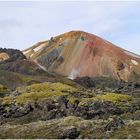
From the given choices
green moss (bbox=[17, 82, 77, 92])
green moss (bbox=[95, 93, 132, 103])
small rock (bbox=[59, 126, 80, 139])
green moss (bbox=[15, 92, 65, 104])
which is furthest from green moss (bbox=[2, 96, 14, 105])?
small rock (bbox=[59, 126, 80, 139])

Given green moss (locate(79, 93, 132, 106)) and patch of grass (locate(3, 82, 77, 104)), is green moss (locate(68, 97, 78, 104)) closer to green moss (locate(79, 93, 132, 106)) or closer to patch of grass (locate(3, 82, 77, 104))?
green moss (locate(79, 93, 132, 106))

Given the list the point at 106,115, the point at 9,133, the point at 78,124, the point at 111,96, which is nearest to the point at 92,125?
the point at 78,124

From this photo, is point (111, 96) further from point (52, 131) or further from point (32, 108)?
point (52, 131)

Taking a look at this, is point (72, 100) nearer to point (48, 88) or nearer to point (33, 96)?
point (33, 96)

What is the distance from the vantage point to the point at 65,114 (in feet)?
445

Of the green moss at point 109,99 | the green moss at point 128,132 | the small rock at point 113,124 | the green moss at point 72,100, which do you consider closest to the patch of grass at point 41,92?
the green moss at point 72,100

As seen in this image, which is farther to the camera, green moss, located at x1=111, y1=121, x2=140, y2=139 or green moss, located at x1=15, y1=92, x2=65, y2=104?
green moss, located at x1=15, y1=92, x2=65, y2=104

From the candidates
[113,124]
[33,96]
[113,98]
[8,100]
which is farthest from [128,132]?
[8,100]

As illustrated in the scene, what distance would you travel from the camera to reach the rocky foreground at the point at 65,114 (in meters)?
102

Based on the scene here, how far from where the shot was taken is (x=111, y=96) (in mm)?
156375

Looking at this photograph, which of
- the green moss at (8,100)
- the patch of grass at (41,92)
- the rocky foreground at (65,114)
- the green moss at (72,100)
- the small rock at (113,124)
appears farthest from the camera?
the green moss at (8,100)

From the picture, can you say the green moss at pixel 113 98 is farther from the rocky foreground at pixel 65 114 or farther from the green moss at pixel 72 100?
the green moss at pixel 72 100

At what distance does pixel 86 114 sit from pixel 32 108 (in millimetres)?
16952

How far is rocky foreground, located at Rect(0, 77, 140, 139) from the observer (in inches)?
4023
